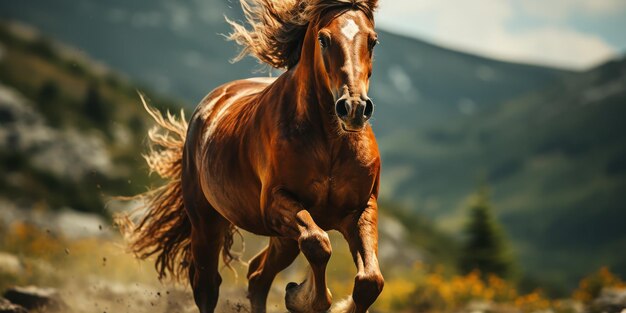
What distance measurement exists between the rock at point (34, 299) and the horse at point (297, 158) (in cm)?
280

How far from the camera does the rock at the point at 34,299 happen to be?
32.8 feet

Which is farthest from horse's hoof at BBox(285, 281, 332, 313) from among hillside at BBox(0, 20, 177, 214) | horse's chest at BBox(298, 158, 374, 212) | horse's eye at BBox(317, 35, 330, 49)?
hillside at BBox(0, 20, 177, 214)

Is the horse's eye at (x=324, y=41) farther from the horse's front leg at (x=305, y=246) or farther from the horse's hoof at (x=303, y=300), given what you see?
the horse's hoof at (x=303, y=300)

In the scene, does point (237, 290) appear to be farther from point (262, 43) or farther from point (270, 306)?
point (262, 43)

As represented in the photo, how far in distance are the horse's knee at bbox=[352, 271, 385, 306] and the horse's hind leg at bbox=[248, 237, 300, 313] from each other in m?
2.11

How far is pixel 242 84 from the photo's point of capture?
8.40 m

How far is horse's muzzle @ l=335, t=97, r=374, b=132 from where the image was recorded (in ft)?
16.9

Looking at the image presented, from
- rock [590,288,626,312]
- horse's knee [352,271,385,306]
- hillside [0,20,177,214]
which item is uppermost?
hillside [0,20,177,214]

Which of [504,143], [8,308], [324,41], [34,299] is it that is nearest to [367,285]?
[324,41]

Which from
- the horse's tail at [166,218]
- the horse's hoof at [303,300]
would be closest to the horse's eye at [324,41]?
the horse's hoof at [303,300]

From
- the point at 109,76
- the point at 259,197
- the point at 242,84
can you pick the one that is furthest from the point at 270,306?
the point at 109,76

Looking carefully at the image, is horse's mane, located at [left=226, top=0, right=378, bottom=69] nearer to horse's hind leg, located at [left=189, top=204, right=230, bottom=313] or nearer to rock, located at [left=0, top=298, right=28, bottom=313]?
horse's hind leg, located at [left=189, top=204, right=230, bottom=313]

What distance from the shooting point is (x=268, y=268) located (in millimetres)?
7902

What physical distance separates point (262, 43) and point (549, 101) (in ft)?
569
